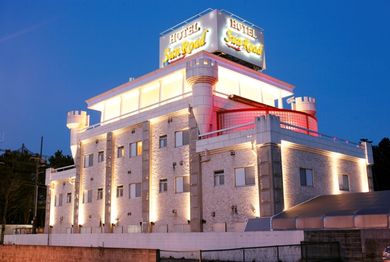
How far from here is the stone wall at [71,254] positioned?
18.9 metres

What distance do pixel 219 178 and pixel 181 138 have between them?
19.9 ft

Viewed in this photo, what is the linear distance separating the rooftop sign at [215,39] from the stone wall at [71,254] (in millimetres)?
26532

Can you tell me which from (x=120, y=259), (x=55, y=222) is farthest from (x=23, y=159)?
(x=120, y=259)

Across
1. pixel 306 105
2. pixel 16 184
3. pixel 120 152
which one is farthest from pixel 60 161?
pixel 306 105

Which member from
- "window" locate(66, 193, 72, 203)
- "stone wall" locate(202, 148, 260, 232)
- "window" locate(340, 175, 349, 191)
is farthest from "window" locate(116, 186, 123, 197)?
→ "window" locate(340, 175, 349, 191)

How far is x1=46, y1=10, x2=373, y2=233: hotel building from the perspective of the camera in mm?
31641

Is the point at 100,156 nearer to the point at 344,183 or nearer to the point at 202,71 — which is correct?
the point at 202,71

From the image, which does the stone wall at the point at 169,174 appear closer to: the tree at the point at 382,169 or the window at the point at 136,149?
the window at the point at 136,149

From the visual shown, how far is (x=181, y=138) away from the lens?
37781 millimetres

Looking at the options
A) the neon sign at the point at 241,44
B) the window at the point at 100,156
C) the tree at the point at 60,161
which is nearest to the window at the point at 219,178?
the neon sign at the point at 241,44

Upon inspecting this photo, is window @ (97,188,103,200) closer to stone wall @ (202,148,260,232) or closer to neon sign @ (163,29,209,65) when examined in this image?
stone wall @ (202,148,260,232)

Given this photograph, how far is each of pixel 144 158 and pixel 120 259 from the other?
2055 centimetres

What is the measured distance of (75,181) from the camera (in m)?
49.1

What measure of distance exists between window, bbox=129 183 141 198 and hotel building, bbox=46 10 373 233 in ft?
0.32
